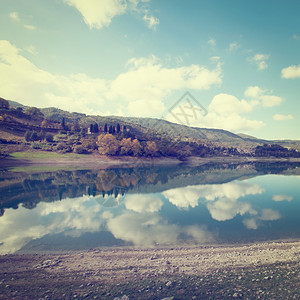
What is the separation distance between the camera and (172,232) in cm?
1761

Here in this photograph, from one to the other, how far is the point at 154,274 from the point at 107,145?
7801 cm

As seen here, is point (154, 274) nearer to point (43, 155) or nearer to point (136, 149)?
point (43, 155)

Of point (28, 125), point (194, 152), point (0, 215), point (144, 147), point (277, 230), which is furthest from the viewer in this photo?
point (194, 152)

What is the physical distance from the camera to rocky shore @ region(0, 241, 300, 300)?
30.0 feet

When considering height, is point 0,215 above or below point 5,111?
below

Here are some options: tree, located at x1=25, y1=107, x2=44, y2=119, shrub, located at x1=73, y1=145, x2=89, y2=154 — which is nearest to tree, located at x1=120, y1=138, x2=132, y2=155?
shrub, located at x1=73, y1=145, x2=89, y2=154

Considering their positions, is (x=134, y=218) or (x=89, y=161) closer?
(x=134, y=218)

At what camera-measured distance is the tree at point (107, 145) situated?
8444 cm

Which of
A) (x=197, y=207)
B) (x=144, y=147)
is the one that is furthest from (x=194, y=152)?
(x=197, y=207)

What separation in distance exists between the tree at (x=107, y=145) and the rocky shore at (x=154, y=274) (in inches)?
2867

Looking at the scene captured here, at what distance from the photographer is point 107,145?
280 ft

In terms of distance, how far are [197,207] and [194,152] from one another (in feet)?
330

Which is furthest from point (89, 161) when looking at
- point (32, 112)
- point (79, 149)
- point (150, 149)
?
point (32, 112)

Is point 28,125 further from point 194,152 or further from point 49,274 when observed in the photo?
point 49,274
